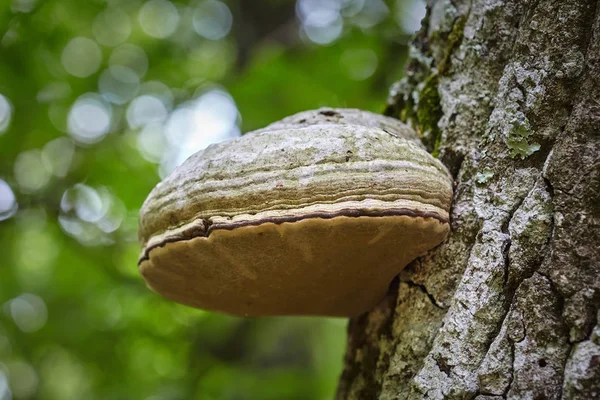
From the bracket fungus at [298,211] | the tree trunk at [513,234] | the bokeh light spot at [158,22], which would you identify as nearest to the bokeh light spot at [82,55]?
the bokeh light spot at [158,22]

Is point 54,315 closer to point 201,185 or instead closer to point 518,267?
point 201,185

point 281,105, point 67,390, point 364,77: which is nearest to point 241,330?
point 281,105

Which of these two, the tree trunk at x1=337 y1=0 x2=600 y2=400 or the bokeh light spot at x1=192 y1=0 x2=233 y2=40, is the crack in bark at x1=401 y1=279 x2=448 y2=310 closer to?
the tree trunk at x1=337 y1=0 x2=600 y2=400

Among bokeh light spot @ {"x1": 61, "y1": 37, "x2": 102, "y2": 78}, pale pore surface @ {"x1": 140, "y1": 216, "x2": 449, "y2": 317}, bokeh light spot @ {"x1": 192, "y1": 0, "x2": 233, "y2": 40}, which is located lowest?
pale pore surface @ {"x1": 140, "y1": 216, "x2": 449, "y2": 317}

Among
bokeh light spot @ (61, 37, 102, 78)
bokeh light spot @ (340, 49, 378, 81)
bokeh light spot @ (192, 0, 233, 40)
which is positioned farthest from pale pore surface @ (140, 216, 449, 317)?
bokeh light spot @ (192, 0, 233, 40)

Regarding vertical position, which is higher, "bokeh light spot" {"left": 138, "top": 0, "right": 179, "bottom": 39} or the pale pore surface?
"bokeh light spot" {"left": 138, "top": 0, "right": 179, "bottom": 39}
